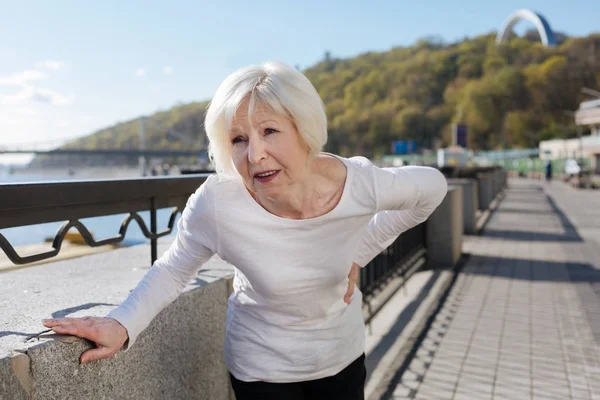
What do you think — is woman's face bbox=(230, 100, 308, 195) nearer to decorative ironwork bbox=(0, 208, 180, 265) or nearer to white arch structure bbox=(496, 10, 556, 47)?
decorative ironwork bbox=(0, 208, 180, 265)

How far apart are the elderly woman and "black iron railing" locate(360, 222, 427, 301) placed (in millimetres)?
3298

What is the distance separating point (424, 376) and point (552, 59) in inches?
4760

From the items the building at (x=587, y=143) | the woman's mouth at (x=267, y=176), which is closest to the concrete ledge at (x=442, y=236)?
the woman's mouth at (x=267, y=176)

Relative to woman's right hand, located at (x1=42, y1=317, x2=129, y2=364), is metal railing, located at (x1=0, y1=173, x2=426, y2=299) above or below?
above

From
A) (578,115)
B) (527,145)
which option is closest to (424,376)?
(578,115)

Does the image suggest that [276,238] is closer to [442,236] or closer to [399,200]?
[399,200]

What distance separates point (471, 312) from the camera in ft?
19.2

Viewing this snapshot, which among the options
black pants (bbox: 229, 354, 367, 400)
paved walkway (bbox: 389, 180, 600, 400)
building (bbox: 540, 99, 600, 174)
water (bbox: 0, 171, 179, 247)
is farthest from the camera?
building (bbox: 540, 99, 600, 174)

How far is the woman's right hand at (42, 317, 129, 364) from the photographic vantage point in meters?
1.62

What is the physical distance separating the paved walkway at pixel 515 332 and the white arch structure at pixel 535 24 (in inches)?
5357

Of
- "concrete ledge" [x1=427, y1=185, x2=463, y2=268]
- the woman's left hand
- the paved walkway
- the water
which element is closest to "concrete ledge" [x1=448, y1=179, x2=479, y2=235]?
the paved walkway

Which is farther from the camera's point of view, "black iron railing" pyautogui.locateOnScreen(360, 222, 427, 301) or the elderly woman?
"black iron railing" pyautogui.locateOnScreen(360, 222, 427, 301)

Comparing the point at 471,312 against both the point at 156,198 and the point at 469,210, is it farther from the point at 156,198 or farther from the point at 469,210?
the point at 469,210

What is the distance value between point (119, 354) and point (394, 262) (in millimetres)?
4801
